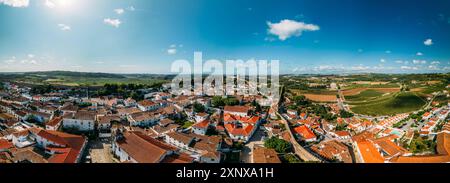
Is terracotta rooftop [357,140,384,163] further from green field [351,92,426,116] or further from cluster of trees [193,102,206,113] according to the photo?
cluster of trees [193,102,206,113]

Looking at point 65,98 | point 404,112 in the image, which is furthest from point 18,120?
point 404,112

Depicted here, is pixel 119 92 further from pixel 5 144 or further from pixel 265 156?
pixel 265 156

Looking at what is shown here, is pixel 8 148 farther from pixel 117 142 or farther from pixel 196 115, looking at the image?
pixel 196 115

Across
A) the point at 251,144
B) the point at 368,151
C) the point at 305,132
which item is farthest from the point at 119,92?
the point at 368,151

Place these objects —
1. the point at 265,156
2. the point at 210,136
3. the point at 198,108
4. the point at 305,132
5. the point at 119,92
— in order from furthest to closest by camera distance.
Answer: the point at 119,92 → the point at 198,108 → the point at 305,132 → the point at 210,136 → the point at 265,156

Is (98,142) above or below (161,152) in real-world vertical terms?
below

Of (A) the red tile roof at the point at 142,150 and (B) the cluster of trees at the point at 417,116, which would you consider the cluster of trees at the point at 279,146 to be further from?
(B) the cluster of trees at the point at 417,116
